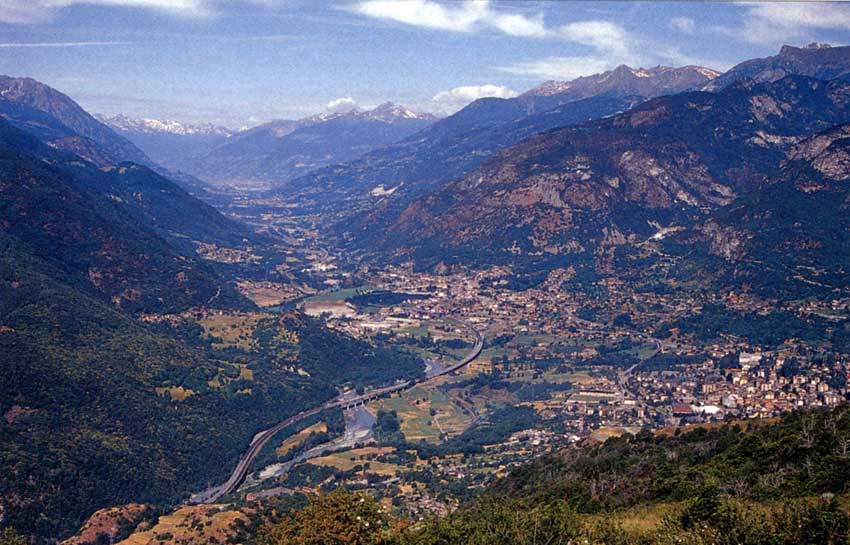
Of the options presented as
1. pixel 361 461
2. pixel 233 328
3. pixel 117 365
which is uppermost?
pixel 117 365

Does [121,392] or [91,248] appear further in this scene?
[91,248]

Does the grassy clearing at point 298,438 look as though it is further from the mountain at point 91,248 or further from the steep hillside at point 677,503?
the mountain at point 91,248

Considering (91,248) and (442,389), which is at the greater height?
(91,248)

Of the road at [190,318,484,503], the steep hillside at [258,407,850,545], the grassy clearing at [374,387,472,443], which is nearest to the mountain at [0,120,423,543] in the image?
the road at [190,318,484,503]

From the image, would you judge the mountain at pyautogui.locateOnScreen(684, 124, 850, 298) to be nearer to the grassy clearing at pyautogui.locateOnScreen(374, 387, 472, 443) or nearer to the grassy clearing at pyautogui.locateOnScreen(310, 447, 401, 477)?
the grassy clearing at pyautogui.locateOnScreen(374, 387, 472, 443)

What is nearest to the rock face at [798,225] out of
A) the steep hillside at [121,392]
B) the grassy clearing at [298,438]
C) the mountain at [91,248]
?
the steep hillside at [121,392]

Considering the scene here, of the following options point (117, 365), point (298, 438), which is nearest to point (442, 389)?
point (298, 438)

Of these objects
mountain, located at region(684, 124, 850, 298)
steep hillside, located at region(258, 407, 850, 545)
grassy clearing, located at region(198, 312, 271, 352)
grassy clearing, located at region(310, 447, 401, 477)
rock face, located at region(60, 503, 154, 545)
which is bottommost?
grassy clearing, located at region(310, 447, 401, 477)

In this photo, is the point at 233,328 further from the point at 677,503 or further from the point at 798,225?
the point at 798,225

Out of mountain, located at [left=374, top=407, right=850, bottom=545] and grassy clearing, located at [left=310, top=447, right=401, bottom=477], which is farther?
grassy clearing, located at [left=310, top=447, right=401, bottom=477]
